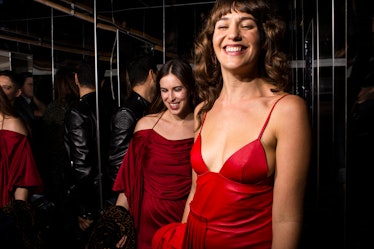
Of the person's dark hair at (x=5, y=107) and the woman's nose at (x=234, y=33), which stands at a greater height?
the woman's nose at (x=234, y=33)

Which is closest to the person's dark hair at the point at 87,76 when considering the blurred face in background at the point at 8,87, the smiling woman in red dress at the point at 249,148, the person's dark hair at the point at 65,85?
the person's dark hair at the point at 65,85

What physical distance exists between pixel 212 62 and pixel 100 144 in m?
1.24

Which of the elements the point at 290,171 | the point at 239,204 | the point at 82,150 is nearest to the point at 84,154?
the point at 82,150

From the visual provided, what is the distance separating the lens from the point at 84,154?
6.80ft

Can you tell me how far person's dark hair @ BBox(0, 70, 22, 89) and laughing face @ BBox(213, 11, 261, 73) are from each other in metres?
1.51

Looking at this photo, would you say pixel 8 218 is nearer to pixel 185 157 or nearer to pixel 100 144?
pixel 100 144

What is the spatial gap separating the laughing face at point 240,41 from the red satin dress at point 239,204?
0.16 meters

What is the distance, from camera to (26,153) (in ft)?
6.22

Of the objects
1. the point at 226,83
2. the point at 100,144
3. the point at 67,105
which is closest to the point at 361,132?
the point at 226,83

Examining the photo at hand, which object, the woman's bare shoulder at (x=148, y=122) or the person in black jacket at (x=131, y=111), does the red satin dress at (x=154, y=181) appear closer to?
the woman's bare shoulder at (x=148, y=122)

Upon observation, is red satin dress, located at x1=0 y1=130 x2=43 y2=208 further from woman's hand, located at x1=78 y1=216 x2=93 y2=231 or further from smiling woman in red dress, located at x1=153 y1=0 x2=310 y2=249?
smiling woman in red dress, located at x1=153 y1=0 x2=310 y2=249

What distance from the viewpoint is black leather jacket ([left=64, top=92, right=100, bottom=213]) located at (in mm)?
2076

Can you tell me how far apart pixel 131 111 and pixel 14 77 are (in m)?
0.74

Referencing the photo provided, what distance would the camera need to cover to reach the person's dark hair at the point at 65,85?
97.6 inches
